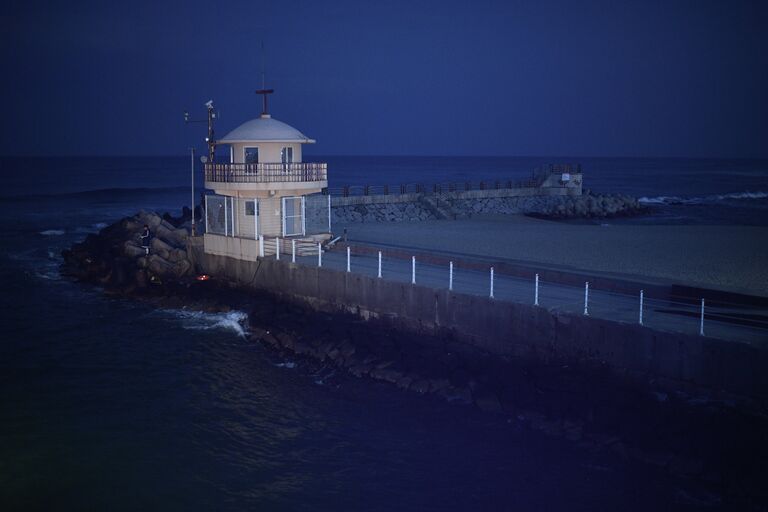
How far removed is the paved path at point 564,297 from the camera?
1464cm

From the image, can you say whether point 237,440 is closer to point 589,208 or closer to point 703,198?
point 589,208

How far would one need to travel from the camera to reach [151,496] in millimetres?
12812

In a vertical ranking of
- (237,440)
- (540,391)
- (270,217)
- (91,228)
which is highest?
(270,217)

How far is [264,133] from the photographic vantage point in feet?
85.4

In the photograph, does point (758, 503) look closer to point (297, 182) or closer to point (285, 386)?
point (285, 386)

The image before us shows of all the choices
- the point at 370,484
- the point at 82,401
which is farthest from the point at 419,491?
the point at 82,401

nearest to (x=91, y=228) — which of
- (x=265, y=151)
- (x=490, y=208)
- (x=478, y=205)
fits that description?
(x=478, y=205)

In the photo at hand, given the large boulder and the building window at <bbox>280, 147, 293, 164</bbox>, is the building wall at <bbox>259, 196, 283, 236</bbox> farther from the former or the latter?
the large boulder

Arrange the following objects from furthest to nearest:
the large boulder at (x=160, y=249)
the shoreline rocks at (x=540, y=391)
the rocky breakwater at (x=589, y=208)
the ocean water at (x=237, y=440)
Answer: the rocky breakwater at (x=589, y=208), the large boulder at (x=160, y=249), the shoreline rocks at (x=540, y=391), the ocean water at (x=237, y=440)

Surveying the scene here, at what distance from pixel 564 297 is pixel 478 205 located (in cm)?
2962

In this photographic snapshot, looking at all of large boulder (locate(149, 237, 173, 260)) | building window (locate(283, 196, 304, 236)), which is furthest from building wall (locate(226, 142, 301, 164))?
large boulder (locate(149, 237, 173, 260))

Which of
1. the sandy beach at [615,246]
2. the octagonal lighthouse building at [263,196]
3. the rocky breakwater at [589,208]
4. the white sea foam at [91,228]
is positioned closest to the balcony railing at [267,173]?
the octagonal lighthouse building at [263,196]

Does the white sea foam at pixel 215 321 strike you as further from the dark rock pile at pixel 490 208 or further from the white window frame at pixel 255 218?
the dark rock pile at pixel 490 208

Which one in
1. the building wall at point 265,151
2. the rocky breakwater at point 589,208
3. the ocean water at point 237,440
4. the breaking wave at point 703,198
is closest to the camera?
the ocean water at point 237,440
